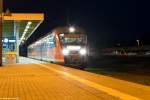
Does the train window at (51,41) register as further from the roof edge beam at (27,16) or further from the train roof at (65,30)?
the roof edge beam at (27,16)

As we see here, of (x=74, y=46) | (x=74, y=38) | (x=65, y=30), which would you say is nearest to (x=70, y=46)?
(x=74, y=46)

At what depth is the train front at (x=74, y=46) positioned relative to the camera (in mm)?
37031

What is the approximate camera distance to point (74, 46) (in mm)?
37656

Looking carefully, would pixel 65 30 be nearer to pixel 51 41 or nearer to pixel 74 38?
pixel 74 38

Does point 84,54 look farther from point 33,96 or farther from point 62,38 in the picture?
point 33,96

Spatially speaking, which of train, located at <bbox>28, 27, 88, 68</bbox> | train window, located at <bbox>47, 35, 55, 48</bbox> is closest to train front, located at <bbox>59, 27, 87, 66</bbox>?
train, located at <bbox>28, 27, 88, 68</bbox>

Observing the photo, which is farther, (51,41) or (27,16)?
(51,41)

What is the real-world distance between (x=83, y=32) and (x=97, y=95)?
2659 centimetres

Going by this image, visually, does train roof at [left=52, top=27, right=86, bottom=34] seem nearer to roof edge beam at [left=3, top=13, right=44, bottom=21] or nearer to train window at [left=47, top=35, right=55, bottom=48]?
train window at [left=47, top=35, right=55, bottom=48]

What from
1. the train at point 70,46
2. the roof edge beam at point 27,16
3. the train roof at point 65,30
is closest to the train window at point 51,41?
the train at point 70,46

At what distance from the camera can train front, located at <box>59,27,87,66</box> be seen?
121 ft

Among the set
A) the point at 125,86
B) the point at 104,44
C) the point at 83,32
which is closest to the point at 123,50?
the point at 104,44

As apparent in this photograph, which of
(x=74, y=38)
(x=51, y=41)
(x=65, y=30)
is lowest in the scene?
(x=51, y=41)

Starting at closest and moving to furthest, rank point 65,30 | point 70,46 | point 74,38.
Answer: point 70,46 < point 74,38 < point 65,30
